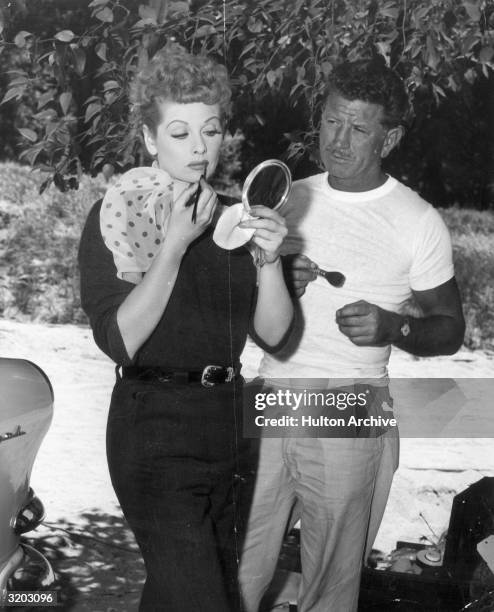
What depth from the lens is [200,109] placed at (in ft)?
6.82

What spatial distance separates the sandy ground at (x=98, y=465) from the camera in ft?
7.58

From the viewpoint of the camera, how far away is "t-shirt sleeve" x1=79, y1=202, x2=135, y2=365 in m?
1.95

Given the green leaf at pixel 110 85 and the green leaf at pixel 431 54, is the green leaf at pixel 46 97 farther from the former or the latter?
the green leaf at pixel 431 54

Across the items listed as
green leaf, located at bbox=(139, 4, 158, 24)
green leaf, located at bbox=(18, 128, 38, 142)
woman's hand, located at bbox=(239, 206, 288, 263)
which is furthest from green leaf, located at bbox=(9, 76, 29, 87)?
woman's hand, located at bbox=(239, 206, 288, 263)

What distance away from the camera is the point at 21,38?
2250mm

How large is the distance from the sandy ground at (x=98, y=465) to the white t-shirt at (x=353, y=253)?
0.52ft

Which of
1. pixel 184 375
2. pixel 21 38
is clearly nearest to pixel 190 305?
pixel 184 375

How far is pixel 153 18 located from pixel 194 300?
75 centimetres

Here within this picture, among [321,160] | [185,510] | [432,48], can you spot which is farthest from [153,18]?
[185,510]

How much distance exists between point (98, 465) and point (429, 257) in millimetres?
1019

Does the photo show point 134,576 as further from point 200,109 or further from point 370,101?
point 370,101

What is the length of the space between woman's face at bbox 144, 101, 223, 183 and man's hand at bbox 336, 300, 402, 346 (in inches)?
19.7

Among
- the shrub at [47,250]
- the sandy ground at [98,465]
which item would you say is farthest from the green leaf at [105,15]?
the sandy ground at [98,465]

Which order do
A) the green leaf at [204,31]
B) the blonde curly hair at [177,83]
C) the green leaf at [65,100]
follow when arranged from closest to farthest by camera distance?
the blonde curly hair at [177,83] < the green leaf at [204,31] < the green leaf at [65,100]
